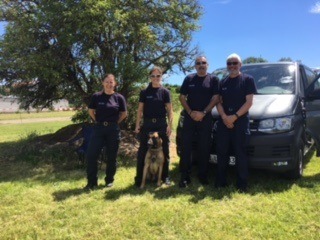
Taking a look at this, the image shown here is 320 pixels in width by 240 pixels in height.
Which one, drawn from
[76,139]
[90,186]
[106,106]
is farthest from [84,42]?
[90,186]

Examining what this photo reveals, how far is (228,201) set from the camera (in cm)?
520

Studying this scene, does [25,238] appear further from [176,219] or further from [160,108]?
[160,108]

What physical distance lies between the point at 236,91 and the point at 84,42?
14.1 ft

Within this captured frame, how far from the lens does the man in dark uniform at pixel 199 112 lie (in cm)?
579

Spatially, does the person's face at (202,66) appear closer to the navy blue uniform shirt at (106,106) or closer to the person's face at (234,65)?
the person's face at (234,65)

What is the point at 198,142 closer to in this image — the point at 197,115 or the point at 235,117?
the point at 197,115

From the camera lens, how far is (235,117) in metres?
5.48

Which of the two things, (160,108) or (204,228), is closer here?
(204,228)

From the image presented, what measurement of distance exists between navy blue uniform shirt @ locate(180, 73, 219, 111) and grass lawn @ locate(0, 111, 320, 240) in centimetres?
131

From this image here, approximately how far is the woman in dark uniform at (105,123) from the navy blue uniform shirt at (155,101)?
0.46 meters

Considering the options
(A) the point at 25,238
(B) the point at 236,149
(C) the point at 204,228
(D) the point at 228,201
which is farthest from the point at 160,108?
(A) the point at 25,238

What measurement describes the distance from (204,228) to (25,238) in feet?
6.63

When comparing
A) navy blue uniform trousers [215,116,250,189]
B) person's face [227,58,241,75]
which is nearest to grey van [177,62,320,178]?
navy blue uniform trousers [215,116,250,189]

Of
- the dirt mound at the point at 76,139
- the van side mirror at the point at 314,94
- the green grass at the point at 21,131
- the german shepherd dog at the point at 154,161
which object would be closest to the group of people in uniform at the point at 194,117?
the german shepherd dog at the point at 154,161
